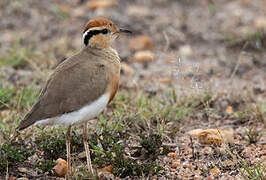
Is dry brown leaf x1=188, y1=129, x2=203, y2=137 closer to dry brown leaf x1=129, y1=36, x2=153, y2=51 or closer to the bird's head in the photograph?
the bird's head

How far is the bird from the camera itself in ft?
13.0

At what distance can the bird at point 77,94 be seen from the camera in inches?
155

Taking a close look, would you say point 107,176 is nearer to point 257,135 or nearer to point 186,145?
point 186,145

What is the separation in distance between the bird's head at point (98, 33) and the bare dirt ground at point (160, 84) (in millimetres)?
642

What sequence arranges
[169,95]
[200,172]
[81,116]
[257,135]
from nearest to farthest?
[81,116], [200,172], [257,135], [169,95]

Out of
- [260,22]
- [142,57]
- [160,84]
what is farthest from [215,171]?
[260,22]

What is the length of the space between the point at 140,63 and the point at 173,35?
0.81 m

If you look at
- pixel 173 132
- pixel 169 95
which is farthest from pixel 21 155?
pixel 169 95

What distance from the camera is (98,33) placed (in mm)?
4473

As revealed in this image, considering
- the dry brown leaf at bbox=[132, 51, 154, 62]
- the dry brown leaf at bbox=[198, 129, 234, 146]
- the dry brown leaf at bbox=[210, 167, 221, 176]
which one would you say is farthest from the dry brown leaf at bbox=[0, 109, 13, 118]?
the dry brown leaf at bbox=[210, 167, 221, 176]

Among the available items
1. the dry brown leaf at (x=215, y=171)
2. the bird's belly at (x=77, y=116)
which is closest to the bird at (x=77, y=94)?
the bird's belly at (x=77, y=116)

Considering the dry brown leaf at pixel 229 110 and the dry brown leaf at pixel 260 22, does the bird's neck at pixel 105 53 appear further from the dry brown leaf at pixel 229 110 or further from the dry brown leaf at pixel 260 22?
the dry brown leaf at pixel 260 22

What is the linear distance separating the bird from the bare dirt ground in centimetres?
36

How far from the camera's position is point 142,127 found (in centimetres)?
488
